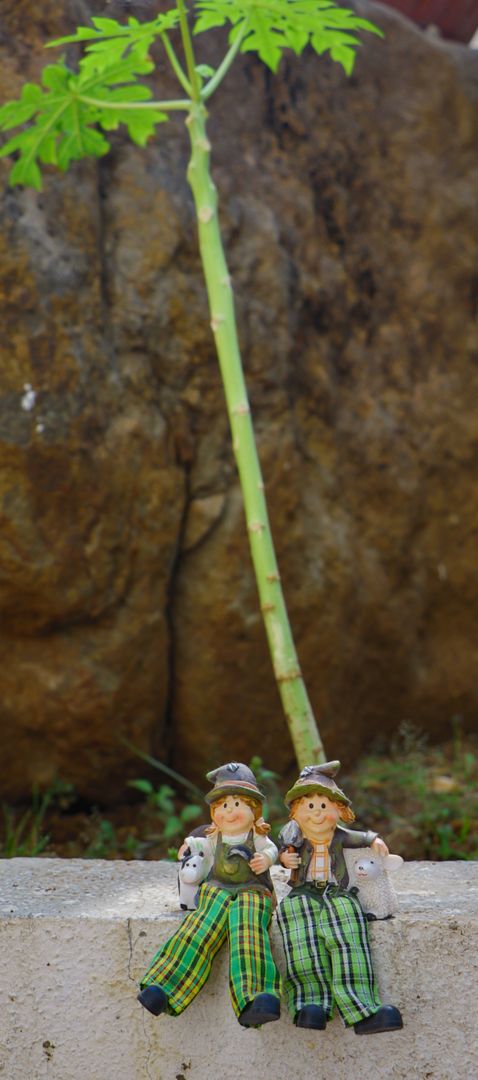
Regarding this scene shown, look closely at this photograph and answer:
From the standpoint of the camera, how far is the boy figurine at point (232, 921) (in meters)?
1.76

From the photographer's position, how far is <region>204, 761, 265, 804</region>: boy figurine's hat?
1922 mm

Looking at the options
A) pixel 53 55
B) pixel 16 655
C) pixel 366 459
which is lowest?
pixel 16 655

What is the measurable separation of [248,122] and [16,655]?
7.36 ft

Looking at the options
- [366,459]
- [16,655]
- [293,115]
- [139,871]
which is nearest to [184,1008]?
[139,871]

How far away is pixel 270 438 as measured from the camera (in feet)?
11.9

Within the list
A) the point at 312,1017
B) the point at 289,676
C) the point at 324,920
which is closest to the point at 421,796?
the point at 289,676

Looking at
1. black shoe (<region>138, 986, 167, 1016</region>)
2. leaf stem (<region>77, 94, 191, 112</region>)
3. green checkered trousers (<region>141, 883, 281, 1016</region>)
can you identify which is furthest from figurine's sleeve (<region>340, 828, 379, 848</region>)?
leaf stem (<region>77, 94, 191, 112</region>)

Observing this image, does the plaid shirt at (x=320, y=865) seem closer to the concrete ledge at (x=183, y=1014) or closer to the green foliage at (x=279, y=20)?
the concrete ledge at (x=183, y=1014)

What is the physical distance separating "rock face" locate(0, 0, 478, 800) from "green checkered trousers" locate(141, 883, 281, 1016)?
1.54 m

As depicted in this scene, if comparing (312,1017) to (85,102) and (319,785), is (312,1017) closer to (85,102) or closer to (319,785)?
(319,785)

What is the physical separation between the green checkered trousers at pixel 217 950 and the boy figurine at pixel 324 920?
57mm

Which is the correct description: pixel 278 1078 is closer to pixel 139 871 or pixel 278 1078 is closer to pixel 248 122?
pixel 139 871

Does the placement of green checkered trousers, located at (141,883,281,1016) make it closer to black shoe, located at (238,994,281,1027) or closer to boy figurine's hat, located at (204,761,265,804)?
black shoe, located at (238,994,281,1027)

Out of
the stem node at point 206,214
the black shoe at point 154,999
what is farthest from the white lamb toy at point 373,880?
the stem node at point 206,214
